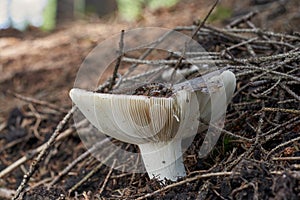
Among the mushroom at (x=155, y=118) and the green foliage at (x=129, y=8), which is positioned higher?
the green foliage at (x=129, y=8)

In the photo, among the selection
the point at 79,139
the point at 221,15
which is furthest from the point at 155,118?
the point at 221,15

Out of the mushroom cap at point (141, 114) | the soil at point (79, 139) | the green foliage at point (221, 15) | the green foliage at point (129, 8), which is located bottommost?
the soil at point (79, 139)

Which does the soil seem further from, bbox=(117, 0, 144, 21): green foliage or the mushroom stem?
bbox=(117, 0, 144, 21): green foliage

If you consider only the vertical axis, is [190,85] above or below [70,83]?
above

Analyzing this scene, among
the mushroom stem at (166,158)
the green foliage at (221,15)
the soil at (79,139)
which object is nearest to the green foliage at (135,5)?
the soil at (79,139)

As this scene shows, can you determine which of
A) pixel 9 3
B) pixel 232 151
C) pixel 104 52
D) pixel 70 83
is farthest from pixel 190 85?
pixel 9 3

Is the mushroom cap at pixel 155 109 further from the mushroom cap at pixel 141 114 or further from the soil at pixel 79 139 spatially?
the soil at pixel 79 139

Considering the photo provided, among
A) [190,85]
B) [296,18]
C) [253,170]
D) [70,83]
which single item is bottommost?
[70,83]

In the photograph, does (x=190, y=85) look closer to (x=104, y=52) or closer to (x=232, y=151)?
(x=232, y=151)

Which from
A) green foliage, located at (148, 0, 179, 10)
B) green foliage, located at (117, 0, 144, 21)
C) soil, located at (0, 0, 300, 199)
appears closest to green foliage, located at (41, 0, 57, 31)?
soil, located at (0, 0, 300, 199)
